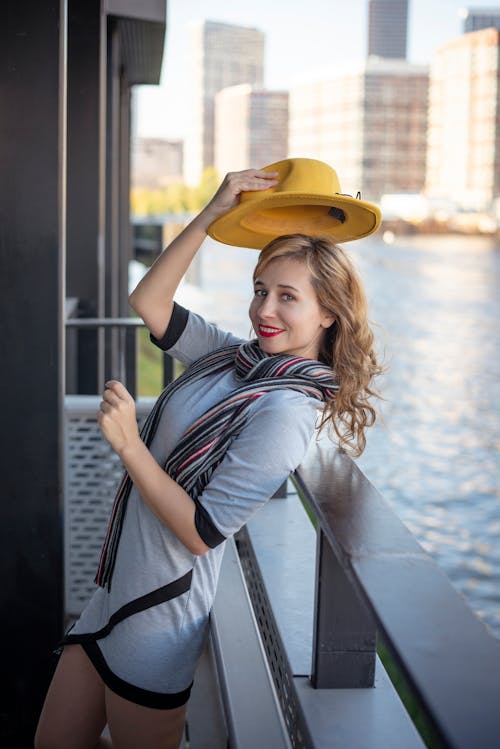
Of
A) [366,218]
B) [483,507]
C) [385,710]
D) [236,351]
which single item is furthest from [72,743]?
[483,507]

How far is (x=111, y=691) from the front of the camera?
172cm

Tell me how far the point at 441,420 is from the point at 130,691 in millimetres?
13050

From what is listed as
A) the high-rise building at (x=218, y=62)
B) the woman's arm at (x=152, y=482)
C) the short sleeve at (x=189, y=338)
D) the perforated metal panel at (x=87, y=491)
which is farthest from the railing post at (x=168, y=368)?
the high-rise building at (x=218, y=62)

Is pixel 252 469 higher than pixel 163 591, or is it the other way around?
pixel 252 469

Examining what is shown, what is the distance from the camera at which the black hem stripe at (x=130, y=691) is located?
170 centimetres

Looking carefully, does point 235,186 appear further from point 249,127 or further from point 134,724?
point 249,127

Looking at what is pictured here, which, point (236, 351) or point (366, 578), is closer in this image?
point (366, 578)

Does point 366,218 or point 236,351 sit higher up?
point 366,218

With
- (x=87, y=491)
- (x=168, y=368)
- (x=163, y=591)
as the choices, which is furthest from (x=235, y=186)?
(x=168, y=368)

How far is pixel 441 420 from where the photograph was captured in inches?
567

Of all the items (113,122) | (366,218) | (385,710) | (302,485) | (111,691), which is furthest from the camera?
(113,122)

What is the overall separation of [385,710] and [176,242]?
95 centimetres

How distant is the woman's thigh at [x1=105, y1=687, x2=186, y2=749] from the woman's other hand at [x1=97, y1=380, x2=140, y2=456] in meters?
0.47

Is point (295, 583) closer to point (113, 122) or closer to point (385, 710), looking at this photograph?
point (385, 710)
